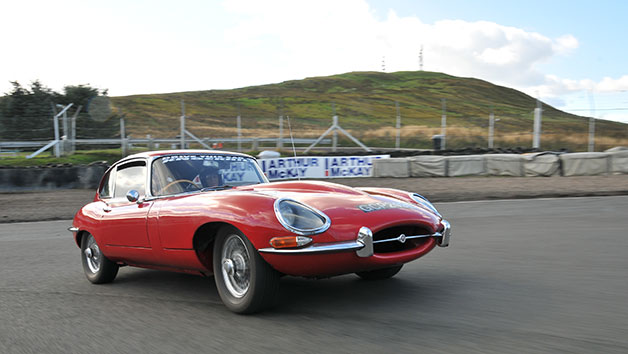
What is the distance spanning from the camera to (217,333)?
3514 millimetres

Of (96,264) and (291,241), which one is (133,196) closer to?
(96,264)

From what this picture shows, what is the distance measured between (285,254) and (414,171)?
1513 centimetres

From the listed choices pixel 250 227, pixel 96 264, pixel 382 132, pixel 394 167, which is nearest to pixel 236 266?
pixel 250 227

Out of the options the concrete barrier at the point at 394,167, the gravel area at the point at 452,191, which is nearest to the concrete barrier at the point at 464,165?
the gravel area at the point at 452,191

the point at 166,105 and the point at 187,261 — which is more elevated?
the point at 166,105

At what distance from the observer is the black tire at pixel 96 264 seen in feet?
17.8

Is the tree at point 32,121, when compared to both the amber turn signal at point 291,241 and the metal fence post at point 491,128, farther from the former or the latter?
the amber turn signal at point 291,241

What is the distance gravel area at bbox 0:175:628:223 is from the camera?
A: 1257 centimetres

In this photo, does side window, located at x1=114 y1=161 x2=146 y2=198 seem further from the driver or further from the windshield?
the driver

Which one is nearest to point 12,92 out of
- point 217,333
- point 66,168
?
point 66,168

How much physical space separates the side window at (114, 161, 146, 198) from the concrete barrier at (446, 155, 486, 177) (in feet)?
45.6

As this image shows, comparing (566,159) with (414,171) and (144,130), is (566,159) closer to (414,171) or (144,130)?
(414,171)

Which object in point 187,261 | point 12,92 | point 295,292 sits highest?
point 12,92

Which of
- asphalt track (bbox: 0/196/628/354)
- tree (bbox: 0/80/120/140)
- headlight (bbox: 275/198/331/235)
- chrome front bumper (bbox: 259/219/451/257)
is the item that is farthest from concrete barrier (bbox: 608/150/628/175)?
tree (bbox: 0/80/120/140)
